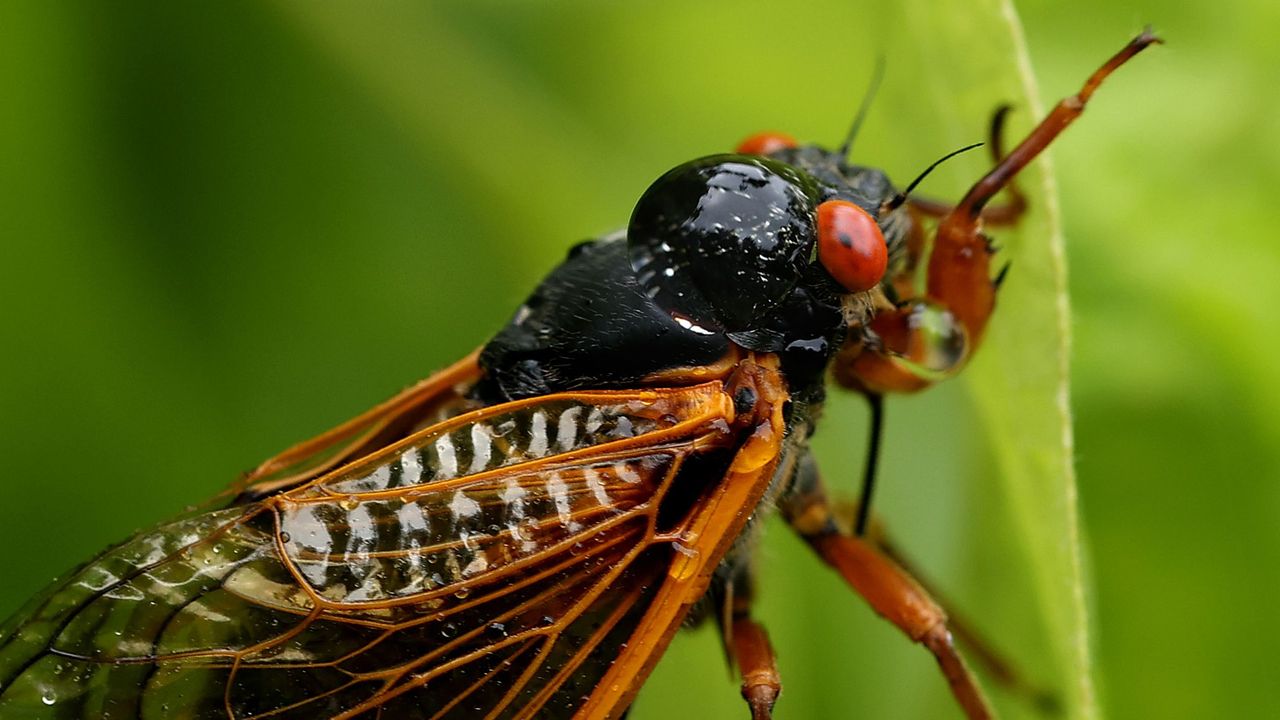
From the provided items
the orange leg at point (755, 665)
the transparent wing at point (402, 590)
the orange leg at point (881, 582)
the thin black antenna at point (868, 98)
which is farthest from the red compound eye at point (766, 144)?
the orange leg at point (755, 665)

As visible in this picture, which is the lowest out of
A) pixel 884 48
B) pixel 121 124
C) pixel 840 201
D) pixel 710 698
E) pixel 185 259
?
pixel 710 698

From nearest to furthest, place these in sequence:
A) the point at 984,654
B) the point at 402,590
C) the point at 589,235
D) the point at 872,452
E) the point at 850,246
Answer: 1. the point at 402,590
2. the point at 850,246
3. the point at 872,452
4. the point at 984,654
5. the point at 589,235

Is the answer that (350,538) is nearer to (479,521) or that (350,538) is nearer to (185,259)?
(479,521)

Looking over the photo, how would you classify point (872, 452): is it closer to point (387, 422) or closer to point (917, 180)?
point (917, 180)

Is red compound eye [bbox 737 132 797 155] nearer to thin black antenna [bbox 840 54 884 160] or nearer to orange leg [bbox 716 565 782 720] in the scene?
thin black antenna [bbox 840 54 884 160]

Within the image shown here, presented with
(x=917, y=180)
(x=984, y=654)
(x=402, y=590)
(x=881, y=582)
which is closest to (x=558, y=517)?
(x=402, y=590)

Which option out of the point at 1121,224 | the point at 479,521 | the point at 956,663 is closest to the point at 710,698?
the point at 956,663

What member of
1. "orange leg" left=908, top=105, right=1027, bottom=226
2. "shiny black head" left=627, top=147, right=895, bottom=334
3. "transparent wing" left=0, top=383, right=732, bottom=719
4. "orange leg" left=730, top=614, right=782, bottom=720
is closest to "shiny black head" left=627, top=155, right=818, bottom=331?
"shiny black head" left=627, top=147, right=895, bottom=334
